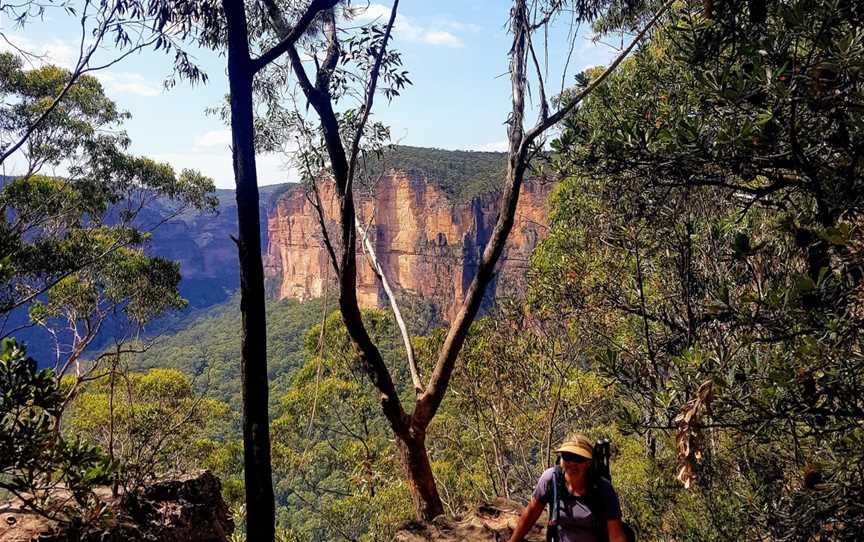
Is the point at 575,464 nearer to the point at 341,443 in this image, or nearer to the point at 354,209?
the point at 354,209

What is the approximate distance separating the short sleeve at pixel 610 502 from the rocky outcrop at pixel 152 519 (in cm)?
292

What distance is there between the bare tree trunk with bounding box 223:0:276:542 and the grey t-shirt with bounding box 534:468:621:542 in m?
1.38

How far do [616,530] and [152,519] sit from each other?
3.62 meters

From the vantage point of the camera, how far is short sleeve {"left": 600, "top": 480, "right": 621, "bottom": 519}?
2422 millimetres

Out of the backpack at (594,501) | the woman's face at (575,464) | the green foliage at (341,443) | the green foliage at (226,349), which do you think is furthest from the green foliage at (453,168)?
the woman's face at (575,464)

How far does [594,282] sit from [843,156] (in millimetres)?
5114

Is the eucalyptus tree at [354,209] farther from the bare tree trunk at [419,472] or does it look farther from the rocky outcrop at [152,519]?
the rocky outcrop at [152,519]

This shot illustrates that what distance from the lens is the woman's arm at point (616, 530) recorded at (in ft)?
7.73

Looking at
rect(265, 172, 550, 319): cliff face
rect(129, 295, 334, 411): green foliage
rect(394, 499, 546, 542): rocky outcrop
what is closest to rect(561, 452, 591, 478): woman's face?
rect(394, 499, 546, 542): rocky outcrop

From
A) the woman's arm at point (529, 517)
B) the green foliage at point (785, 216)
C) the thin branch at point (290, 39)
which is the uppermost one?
the thin branch at point (290, 39)

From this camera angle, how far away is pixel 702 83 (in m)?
1.69

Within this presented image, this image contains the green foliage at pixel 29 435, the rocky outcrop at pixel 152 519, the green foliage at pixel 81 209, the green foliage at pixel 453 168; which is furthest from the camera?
the green foliage at pixel 453 168

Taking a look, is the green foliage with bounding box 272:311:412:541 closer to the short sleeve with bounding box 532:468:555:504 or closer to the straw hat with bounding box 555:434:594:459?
the short sleeve with bounding box 532:468:555:504

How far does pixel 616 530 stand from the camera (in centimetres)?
237
